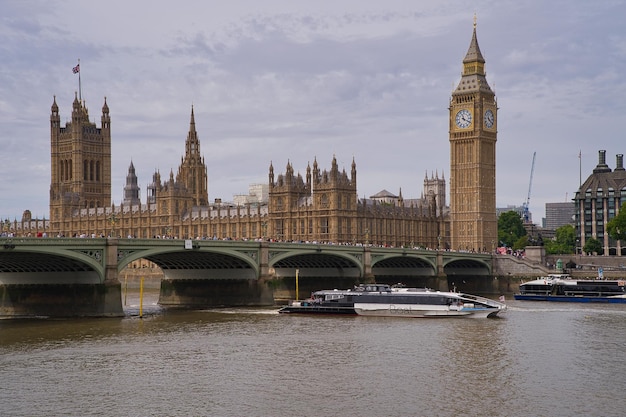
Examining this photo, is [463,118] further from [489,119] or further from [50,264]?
[50,264]

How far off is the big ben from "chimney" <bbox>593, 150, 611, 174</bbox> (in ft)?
108

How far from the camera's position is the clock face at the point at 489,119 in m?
164

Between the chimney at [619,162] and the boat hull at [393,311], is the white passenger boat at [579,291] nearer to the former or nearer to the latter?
the boat hull at [393,311]

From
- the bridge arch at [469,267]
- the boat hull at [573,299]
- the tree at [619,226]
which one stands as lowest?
the boat hull at [573,299]

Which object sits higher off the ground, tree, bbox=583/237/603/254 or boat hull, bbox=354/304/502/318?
tree, bbox=583/237/603/254

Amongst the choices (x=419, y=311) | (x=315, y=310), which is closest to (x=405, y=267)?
(x=315, y=310)

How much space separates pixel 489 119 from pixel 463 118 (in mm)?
4585

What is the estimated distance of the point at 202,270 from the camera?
9381 cm

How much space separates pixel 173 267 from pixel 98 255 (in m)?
23.0

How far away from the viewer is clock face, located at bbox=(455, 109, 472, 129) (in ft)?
536

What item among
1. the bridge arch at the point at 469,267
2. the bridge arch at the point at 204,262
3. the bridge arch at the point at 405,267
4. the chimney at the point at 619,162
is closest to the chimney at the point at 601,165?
the chimney at the point at 619,162

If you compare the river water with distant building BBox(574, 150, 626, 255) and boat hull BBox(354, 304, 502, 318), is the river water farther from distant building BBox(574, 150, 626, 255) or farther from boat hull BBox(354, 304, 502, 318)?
distant building BBox(574, 150, 626, 255)

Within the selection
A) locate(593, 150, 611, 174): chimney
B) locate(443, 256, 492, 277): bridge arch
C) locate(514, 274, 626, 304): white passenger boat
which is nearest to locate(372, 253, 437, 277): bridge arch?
locate(443, 256, 492, 277): bridge arch

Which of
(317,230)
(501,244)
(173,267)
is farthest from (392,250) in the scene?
(501,244)
